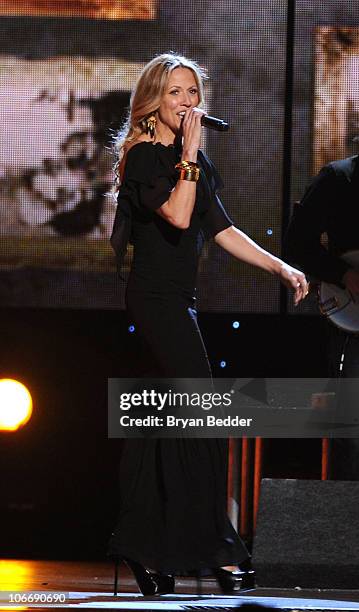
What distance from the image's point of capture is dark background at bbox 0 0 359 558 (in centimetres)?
451

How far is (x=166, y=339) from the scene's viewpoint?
296 cm

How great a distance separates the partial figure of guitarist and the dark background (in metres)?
0.25

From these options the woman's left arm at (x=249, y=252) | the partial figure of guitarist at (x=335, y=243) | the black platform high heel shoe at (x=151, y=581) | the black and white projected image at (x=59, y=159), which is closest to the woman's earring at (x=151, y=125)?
the woman's left arm at (x=249, y=252)

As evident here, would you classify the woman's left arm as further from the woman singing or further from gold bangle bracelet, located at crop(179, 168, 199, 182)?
gold bangle bracelet, located at crop(179, 168, 199, 182)

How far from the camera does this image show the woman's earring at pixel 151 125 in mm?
3023

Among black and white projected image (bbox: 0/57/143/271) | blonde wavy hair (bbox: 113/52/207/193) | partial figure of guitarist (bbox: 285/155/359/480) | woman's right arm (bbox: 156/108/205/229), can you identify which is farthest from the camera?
black and white projected image (bbox: 0/57/143/271)

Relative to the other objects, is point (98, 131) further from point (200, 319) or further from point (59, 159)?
point (200, 319)

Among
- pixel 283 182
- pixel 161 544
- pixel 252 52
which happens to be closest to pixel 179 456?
pixel 161 544

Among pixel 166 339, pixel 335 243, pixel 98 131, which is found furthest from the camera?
pixel 98 131

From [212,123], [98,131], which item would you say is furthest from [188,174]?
[98,131]

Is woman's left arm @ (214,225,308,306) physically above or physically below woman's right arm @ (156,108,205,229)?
below

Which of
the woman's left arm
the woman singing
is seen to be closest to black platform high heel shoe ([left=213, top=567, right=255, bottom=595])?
the woman singing

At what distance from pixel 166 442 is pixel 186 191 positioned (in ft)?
2.07

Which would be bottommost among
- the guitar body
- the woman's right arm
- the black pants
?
the black pants
